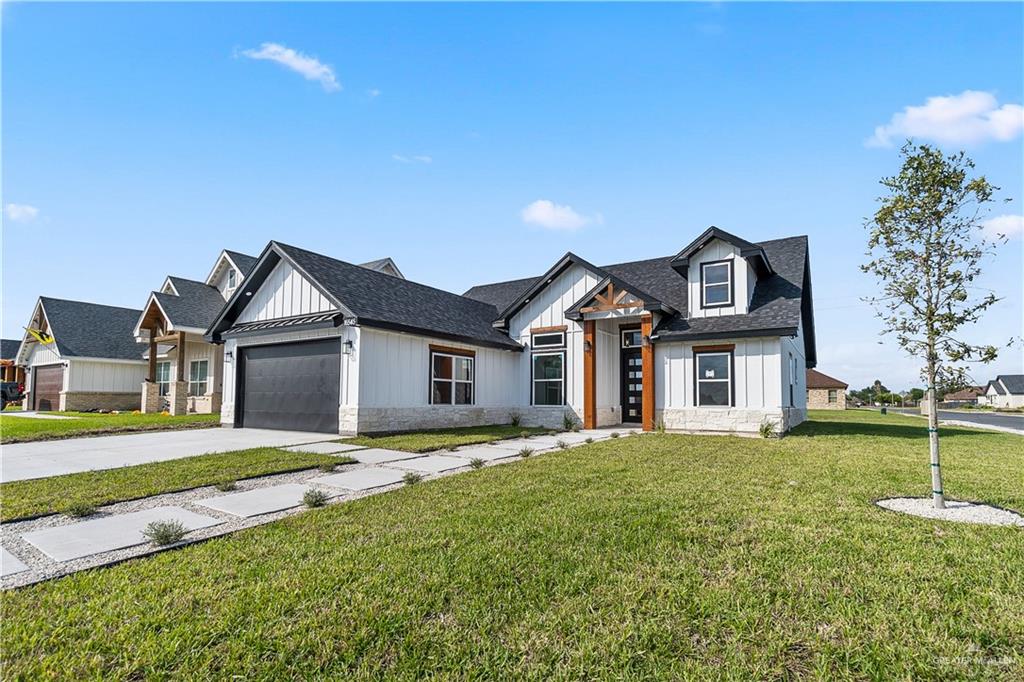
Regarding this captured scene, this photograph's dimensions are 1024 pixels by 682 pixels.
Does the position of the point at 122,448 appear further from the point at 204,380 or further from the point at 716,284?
the point at 716,284

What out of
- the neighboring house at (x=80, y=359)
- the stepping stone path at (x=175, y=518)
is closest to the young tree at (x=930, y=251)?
the stepping stone path at (x=175, y=518)

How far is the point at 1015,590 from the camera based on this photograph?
3225 mm

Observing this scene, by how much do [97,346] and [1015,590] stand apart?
3466 cm

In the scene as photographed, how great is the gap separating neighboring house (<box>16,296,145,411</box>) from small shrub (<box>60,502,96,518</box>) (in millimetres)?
27006

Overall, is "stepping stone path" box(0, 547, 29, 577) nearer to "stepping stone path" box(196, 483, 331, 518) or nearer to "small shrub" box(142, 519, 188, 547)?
"small shrub" box(142, 519, 188, 547)

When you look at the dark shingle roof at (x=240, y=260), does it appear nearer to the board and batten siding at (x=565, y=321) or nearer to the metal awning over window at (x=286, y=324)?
the metal awning over window at (x=286, y=324)

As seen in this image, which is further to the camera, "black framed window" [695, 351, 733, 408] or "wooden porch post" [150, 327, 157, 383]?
"wooden porch post" [150, 327, 157, 383]

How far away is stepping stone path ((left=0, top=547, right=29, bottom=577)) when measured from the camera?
360 centimetres

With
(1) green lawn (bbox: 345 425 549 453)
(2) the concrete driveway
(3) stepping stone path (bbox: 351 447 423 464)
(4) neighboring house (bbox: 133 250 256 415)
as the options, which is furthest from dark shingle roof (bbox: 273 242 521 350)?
(4) neighboring house (bbox: 133 250 256 415)

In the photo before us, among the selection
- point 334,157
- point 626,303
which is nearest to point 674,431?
point 626,303

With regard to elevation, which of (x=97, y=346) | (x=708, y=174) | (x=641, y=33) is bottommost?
(x=97, y=346)

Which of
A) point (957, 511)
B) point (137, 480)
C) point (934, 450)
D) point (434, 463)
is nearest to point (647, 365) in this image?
point (434, 463)

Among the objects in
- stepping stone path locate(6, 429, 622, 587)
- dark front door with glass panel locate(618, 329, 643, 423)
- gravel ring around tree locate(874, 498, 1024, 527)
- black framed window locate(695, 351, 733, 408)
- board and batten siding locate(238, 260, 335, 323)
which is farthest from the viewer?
dark front door with glass panel locate(618, 329, 643, 423)

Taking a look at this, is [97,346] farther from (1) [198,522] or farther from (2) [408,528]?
(2) [408,528]
